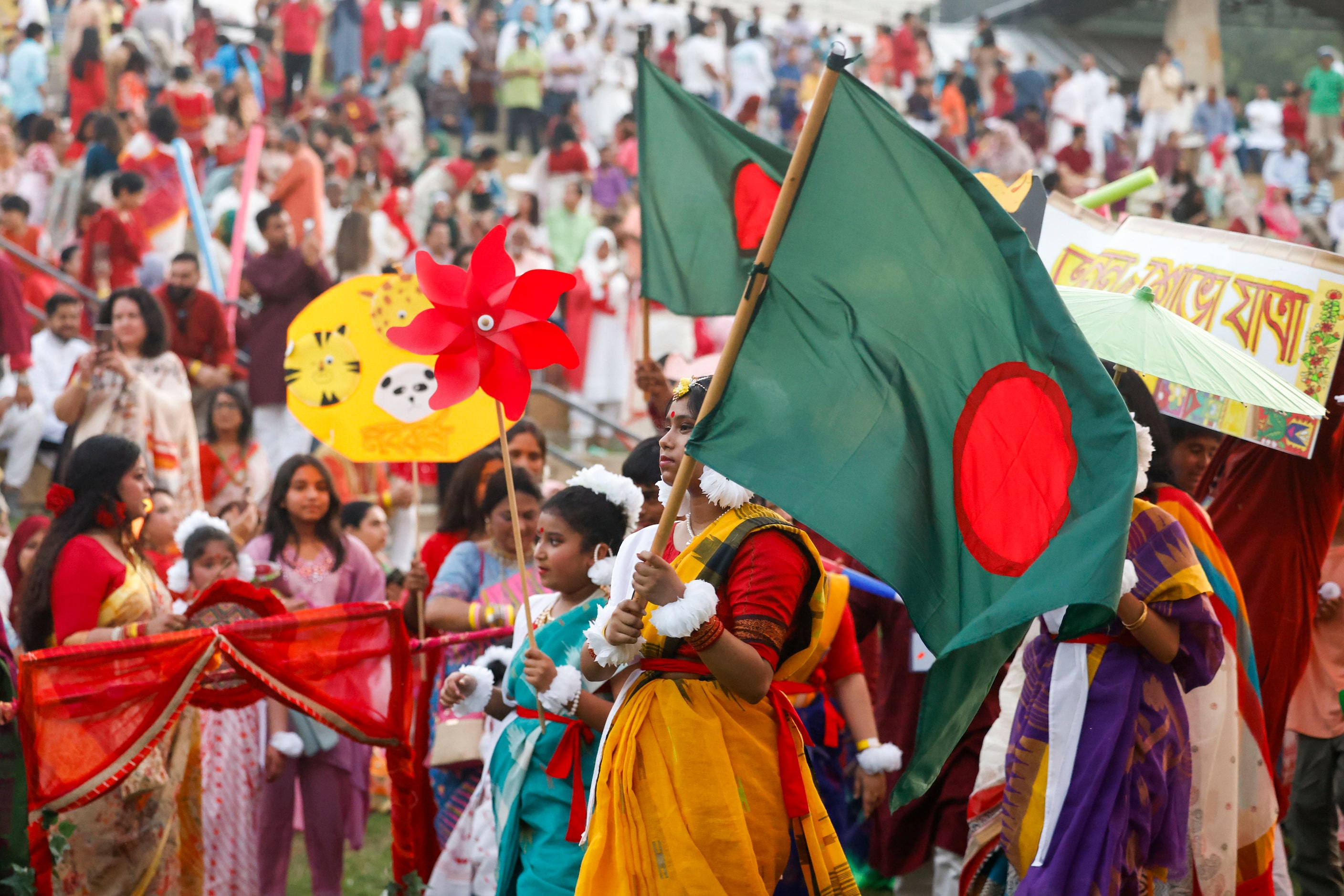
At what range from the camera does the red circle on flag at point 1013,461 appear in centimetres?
314

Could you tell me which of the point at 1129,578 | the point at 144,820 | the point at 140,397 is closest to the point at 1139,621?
the point at 1129,578

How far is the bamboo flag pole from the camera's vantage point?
3027 millimetres

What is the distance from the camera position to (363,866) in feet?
21.5

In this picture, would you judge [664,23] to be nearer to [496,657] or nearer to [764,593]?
[496,657]

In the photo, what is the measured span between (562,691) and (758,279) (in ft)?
4.40

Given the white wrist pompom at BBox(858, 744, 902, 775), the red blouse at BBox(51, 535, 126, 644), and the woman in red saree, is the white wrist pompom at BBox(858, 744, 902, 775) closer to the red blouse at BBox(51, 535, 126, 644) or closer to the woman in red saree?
the woman in red saree

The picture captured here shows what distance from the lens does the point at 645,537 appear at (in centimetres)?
364

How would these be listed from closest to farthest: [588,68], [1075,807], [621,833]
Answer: [621,833]
[1075,807]
[588,68]

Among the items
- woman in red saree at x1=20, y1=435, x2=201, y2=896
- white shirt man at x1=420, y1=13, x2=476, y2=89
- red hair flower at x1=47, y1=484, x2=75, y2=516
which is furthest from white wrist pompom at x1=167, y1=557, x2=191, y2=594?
white shirt man at x1=420, y1=13, x2=476, y2=89

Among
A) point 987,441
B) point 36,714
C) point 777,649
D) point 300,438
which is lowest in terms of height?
point 300,438

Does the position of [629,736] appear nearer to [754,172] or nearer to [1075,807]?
[1075,807]

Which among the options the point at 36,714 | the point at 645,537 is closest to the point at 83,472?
the point at 36,714

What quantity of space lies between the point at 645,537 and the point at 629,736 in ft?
1.74

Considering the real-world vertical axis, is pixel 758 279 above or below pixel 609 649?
above
